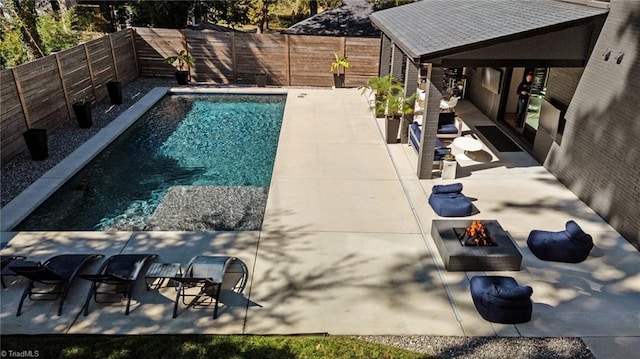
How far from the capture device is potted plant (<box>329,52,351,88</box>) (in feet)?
67.8

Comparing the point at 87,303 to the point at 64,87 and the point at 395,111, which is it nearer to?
the point at 395,111

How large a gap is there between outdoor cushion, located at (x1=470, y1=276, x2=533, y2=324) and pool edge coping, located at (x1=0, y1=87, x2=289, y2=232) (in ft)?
30.4

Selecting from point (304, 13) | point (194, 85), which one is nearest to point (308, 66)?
point (194, 85)

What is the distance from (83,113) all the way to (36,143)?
2.87m

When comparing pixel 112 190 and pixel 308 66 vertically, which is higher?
pixel 308 66

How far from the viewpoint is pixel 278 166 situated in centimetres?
1235

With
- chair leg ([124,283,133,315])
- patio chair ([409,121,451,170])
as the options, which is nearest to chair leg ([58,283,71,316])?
chair leg ([124,283,133,315])

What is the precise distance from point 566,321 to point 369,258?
3.33 meters

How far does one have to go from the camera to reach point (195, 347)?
609 centimetres

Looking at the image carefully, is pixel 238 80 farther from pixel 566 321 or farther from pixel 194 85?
pixel 566 321

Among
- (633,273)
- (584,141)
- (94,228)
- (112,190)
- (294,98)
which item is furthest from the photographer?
(294,98)

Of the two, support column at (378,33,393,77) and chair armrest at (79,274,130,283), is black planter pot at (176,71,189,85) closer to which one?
support column at (378,33,393,77)

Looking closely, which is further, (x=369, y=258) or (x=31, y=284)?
(x=369, y=258)


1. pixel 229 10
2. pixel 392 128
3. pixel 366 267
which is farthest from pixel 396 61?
pixel 229 10
